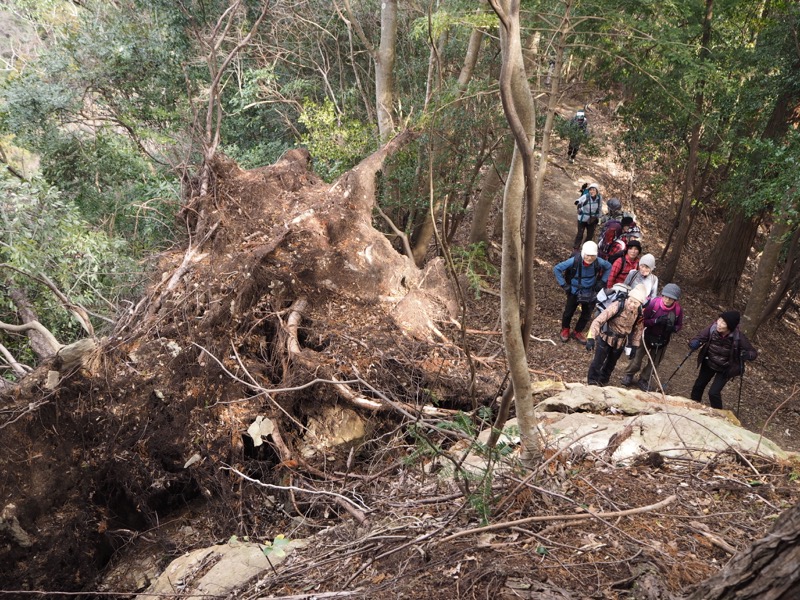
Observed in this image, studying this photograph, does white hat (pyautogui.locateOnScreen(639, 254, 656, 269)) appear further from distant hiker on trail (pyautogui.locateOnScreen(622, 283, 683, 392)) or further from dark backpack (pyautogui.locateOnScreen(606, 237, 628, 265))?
dark backpack (pyautogui.locateOnScreen(606, 237, 628, 265))

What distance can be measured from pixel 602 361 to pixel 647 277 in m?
1.16

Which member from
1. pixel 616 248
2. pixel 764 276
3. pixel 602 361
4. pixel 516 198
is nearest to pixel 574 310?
pixel 616 248

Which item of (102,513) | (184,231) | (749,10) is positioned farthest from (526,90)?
(749,10)

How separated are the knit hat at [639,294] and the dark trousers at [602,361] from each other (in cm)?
62

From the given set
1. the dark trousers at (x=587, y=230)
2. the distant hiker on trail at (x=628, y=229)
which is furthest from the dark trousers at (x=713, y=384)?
the dark trousers at (x=587, y=230)

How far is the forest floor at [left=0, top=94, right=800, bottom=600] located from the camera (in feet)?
8.97

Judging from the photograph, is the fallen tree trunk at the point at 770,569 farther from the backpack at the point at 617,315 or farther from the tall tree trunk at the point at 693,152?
the tall tree trunk at the point at 693,152

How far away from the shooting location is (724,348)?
20.6 ft

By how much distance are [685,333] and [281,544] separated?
10065 millimetres

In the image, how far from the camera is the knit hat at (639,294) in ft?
21.6

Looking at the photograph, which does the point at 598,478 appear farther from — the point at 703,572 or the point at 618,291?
the point at 618,291

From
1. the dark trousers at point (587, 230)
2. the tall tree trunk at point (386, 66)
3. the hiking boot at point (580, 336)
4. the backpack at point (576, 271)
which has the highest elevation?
the tall tree trunk at point (386, 66)

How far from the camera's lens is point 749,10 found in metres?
11.0

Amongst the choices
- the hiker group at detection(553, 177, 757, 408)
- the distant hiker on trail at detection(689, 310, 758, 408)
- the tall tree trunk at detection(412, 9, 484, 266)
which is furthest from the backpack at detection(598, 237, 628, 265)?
the tall tree trunk at detection(412, 9, 484, 266)
